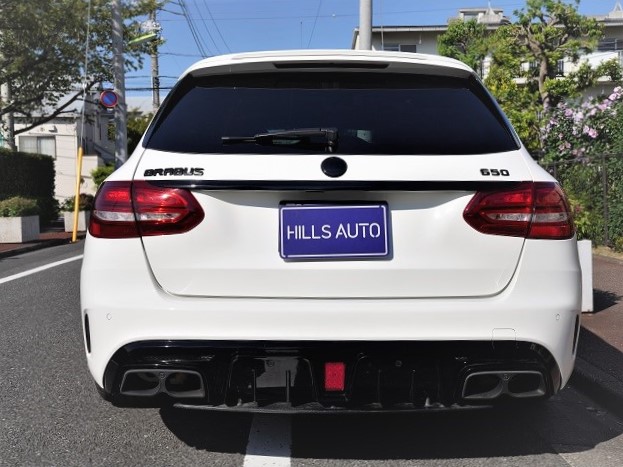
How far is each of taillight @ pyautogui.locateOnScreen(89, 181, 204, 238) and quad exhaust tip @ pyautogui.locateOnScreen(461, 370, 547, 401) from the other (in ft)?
3.98

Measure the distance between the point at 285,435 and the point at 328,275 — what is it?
1.17m

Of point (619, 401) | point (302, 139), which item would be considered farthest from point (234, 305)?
point (619, 401)

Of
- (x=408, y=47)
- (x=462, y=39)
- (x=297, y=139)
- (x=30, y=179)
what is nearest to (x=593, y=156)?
(x=297, y=139)

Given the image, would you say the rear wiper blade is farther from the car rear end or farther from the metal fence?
the metal fence

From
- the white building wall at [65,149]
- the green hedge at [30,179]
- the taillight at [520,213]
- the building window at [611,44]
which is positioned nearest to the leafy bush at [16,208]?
the green hedge at [30,179]

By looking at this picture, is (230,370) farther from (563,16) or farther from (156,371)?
(563,16)

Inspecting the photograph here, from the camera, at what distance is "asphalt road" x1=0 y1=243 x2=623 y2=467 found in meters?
2.93

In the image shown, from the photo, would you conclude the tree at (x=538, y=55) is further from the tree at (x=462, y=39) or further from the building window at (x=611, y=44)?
the building window at (x=611, y=44)

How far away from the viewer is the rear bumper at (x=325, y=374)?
7.88 ft

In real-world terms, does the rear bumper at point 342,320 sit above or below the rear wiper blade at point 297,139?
below

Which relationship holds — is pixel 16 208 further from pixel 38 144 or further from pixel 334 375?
pixel 38 144

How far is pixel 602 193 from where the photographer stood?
10609 millimetres

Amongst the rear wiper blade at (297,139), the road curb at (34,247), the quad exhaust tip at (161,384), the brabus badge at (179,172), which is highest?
the rear wiper blade at (297,139)

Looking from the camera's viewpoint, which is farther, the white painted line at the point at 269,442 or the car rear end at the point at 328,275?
Answer: the white painted line at the point at 269,442
